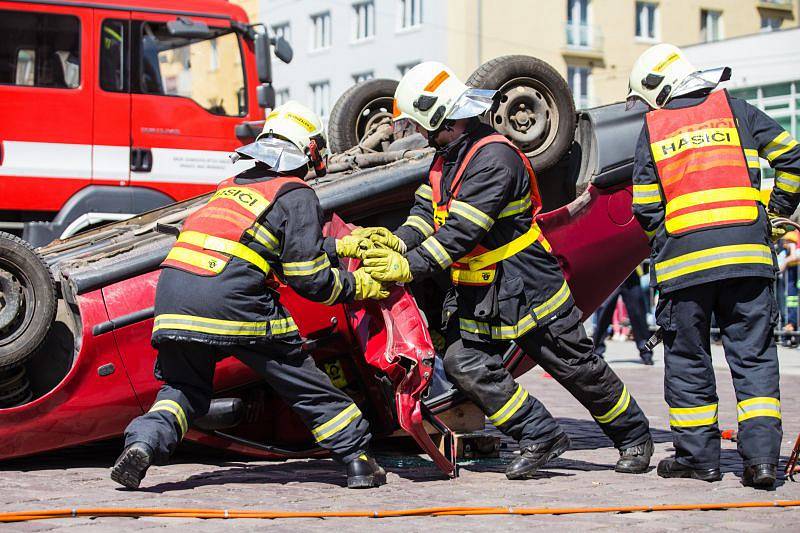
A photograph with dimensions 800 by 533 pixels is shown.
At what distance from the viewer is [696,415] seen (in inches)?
209

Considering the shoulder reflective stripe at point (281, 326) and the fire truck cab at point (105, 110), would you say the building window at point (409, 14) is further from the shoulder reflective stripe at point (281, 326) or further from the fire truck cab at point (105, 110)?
the shoulder reflective stripe at point (281, 326)

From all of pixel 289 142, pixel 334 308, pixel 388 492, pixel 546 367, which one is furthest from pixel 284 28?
pixel 388 492

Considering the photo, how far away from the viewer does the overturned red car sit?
211 inches

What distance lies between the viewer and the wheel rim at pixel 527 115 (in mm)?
6527

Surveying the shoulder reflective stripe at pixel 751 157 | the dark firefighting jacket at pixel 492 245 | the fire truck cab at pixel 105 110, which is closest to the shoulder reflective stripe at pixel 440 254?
the dark firefighting jacket at pixel 492 245

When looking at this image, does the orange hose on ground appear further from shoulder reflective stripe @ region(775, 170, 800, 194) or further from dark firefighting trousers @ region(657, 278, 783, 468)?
shoulder reflective stripe @ region(775, 170, 800, 194)

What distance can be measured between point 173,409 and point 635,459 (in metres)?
2.05

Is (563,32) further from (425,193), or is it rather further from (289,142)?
(289,142)

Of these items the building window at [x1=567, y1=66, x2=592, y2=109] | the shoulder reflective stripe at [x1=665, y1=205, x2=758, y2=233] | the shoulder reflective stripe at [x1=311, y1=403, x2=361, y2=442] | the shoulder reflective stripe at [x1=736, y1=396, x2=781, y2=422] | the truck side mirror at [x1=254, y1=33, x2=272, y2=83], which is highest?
the building window at [x1=567, y1=66, x2=592, y2=109]

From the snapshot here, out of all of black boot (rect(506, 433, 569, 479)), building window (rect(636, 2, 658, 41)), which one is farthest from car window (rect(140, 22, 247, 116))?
building window (rect(636, 2, 658, 41))

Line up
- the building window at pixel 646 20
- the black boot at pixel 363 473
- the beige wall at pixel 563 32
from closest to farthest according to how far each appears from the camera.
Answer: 1. the black boot at pixel 363 473
2. the beige wall at pixel 563 32
3. the building window at pixel 646 20

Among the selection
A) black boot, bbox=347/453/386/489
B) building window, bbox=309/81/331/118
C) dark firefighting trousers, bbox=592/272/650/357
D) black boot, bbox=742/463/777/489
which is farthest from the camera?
building window, bbox=309/81/331/118

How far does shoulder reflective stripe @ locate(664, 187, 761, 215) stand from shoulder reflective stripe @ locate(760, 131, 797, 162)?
0.18m

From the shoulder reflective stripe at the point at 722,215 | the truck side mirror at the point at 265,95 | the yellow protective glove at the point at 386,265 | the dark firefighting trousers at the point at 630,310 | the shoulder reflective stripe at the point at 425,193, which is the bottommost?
the dark firefighting trousers at the point at 630,310
